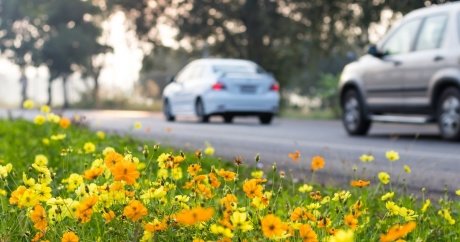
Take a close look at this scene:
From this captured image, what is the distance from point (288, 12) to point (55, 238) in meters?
30.3

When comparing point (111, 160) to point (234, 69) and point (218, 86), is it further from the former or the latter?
point (234, 69)

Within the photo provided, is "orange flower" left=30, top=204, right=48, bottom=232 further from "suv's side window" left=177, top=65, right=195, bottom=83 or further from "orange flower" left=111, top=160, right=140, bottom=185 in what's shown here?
"suv's side window" left=177, top=65, right=195, bottom=83

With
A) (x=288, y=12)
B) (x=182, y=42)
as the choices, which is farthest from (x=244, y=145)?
(x=182, y=42)

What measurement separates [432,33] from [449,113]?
3.64 ft

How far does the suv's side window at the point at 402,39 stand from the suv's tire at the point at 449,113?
1.00m

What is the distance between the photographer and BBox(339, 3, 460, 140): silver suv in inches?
434

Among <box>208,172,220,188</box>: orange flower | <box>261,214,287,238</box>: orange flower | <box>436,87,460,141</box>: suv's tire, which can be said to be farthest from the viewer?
<box>436,87,460,141</box>: suv's tire

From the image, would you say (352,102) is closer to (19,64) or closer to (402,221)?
(402,221)

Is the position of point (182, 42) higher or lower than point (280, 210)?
higher

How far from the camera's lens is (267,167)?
843 centimetres

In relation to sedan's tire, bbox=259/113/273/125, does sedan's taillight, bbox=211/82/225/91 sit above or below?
above

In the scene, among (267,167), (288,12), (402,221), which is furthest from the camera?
(288,12)

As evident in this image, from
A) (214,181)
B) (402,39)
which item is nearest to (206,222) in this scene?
(214,181)

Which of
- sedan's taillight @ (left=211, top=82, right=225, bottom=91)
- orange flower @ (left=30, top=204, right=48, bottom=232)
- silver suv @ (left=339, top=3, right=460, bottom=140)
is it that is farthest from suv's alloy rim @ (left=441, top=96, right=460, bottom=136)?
orange flower @ (left=30, top=204, right=48, bottom=232)
